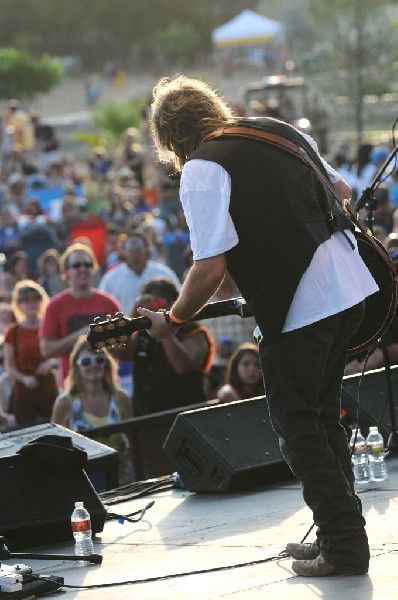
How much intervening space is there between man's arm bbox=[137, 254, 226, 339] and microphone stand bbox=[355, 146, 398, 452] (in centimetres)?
140

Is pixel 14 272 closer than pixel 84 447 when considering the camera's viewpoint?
No

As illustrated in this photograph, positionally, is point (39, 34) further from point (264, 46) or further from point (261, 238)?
point (261, 238)

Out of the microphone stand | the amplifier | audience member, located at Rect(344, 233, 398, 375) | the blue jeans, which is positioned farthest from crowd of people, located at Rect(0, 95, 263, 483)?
the blue jeans

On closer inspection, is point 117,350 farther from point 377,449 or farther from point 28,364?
point 28,364

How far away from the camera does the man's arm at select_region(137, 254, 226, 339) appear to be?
16.5 feet

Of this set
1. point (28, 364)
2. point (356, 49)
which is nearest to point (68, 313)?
point (28, 364)

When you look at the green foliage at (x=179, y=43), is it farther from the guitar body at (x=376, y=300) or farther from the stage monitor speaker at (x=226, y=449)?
the guitar body at (x=376, y=300)

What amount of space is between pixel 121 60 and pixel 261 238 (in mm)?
62309

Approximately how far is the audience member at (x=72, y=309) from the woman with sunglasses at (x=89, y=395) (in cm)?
110

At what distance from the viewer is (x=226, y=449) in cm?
737

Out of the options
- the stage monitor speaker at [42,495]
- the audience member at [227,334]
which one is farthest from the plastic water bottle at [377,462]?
the audience member at [227,334]

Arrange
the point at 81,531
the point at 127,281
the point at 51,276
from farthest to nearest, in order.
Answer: the point at 51,276 < the point at 127,281 < the point at 81,531

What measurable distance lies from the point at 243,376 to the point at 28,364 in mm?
2145

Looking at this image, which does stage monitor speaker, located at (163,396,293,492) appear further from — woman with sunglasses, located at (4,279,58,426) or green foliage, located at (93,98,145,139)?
green foliage, located at (93,98,145,139)
